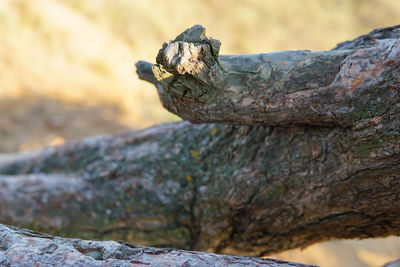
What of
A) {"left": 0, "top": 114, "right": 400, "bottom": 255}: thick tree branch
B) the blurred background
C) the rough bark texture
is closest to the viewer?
the rough bark texture

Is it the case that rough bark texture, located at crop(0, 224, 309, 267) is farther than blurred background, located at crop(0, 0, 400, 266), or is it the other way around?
blurred background, located at crop(0, 0, 400, 266)

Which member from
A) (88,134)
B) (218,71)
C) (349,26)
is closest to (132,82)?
(88,134)

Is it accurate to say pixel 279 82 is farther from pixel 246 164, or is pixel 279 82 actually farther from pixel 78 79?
pixel 78 79

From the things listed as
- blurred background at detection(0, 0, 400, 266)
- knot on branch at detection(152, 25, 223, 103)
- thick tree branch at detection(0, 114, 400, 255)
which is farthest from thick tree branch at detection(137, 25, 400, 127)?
blurred background at detection(0, 0, 400, 266)

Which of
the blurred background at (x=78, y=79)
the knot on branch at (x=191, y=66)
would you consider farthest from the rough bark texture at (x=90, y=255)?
the blurred background at (x=78, y=79)

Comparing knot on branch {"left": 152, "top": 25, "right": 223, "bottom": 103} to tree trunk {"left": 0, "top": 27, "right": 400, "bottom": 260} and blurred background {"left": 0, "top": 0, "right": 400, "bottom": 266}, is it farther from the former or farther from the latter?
blurred background {"left": 0, "top": 0, "right": 400, "bottom": 266}

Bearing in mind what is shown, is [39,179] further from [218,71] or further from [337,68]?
[337,68]

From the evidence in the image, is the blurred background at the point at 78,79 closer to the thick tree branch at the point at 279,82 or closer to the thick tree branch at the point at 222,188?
the thick tree branch at the point at 222,188
